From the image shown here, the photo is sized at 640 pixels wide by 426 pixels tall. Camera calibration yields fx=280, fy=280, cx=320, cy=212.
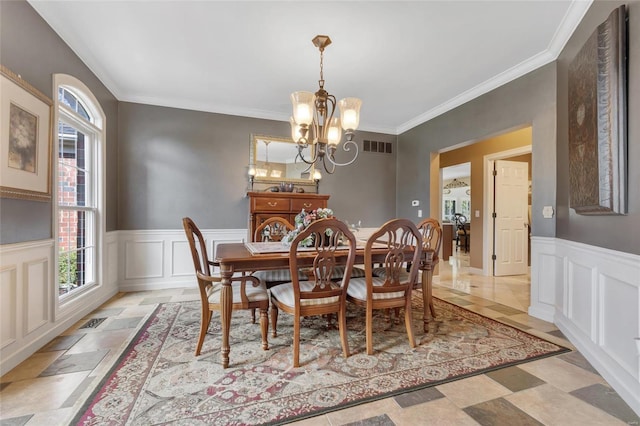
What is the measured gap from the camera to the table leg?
1840 mm

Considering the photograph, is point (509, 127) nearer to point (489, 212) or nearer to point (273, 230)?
point (489, 212)

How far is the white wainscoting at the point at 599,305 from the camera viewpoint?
153 centimetres

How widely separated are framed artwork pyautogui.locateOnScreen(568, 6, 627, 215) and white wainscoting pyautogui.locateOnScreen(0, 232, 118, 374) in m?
3.79

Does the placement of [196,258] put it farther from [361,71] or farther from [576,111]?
[576,111]

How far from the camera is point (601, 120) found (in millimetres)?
1798

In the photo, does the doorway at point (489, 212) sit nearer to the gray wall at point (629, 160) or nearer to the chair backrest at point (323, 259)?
the gray wall at point (629, 160)

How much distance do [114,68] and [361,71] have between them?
273cm

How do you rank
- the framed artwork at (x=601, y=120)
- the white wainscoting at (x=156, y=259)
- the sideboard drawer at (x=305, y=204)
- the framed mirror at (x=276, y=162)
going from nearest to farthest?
the framed artwork at (x=601, y=120) → the white wainscoting at (x=156, y=259) → the sideboard drawer at (x=305, y=204) → the framed mirror at (x=276, y=162)

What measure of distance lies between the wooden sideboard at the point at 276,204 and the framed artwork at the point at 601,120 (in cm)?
284

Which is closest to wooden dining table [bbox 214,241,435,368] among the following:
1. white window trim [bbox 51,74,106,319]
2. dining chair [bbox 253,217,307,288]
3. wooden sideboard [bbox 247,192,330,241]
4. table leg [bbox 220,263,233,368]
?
table leg [bbox 220,263,233,368]

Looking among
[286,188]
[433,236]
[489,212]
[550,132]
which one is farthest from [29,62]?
[489,212]

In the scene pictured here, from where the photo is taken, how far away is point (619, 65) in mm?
1645

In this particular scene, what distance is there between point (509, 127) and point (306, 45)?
2.43m

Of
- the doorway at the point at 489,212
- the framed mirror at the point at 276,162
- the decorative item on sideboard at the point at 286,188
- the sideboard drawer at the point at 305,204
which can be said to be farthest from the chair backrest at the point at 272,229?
the doorway at the point at 489,212
